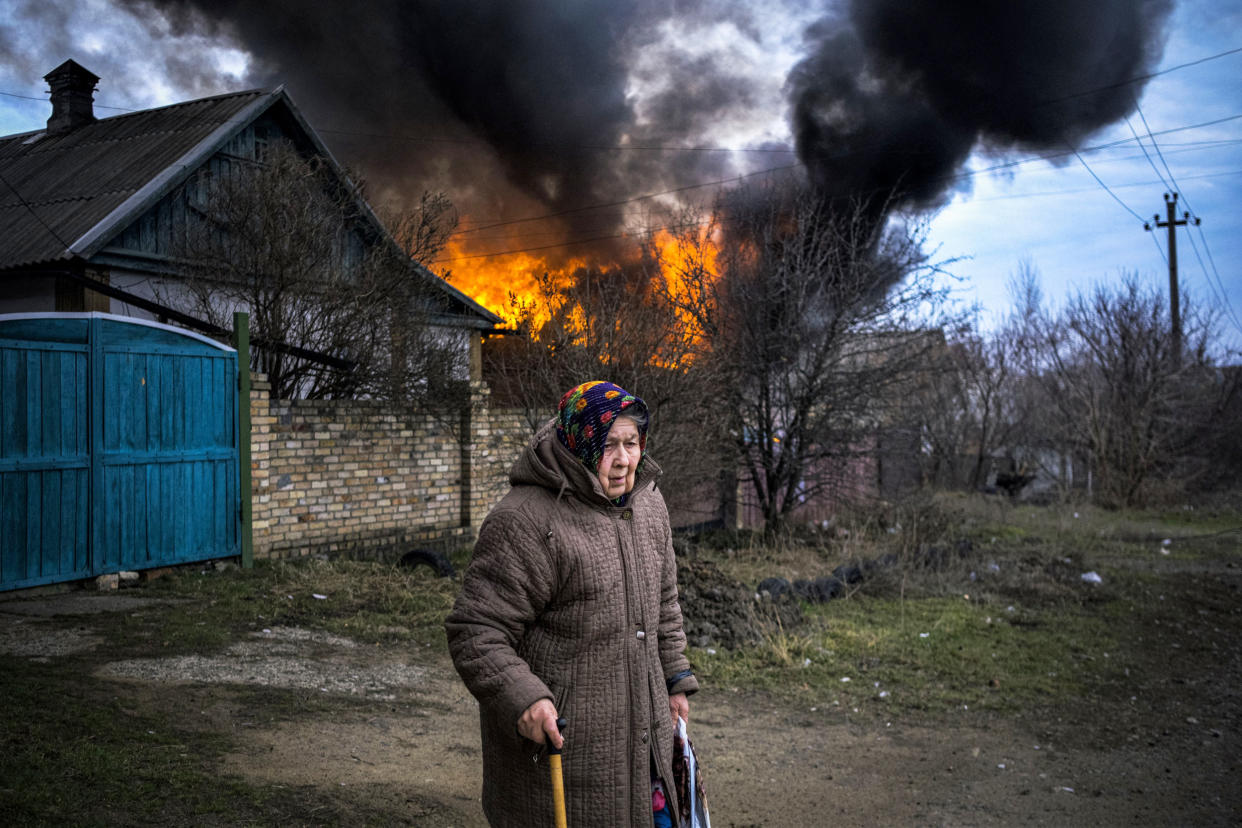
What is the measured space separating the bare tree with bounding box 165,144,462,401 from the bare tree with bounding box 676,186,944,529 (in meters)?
3.68

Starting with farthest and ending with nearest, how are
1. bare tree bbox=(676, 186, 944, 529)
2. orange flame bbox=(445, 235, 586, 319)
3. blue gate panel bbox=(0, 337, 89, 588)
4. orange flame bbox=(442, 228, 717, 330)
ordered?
orange flame bbox=(445, 235, 586, 319) → bare tree bbox=(676, 186, 944, 529) → orange flame bbox=(442, 228, 717, 330) → blue gate panel bbox=(0, 337, 89, 588)

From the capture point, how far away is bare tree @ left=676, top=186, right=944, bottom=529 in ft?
38.3

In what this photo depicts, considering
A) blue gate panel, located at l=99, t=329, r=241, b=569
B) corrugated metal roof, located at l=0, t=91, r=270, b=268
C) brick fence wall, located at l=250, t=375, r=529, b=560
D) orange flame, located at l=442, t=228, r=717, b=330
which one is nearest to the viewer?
blue gate panel, located at l=99, t=329, r=241, b=569

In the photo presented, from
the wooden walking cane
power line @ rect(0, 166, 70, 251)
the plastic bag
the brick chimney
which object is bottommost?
the plastic bag

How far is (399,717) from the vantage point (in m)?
4.84

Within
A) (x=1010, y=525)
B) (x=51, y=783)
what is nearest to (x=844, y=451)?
(x=1010, y=525)

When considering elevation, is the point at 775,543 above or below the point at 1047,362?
below

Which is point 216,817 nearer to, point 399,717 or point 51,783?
point 51,783

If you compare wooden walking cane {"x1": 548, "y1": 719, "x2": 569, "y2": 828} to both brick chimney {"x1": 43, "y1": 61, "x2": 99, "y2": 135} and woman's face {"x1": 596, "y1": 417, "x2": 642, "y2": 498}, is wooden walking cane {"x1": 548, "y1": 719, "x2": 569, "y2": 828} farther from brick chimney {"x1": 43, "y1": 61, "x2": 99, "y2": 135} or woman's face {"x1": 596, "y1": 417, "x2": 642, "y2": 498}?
brick chimney {"x1": 43, "y1": 61, "x2": 99, "y2": 135}

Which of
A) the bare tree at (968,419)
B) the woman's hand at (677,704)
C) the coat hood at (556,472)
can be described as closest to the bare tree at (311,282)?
the coat hood at (556,472)

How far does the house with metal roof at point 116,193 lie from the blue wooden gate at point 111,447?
1732 mm

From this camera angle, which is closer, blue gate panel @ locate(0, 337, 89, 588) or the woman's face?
the woman's face

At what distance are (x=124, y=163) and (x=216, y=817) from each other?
1087 centimetres

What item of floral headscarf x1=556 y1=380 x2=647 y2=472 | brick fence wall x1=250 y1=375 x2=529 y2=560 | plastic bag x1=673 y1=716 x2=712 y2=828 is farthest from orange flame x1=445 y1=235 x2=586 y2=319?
plastic bag x1=673 y1=716 x2=712 y2=828
